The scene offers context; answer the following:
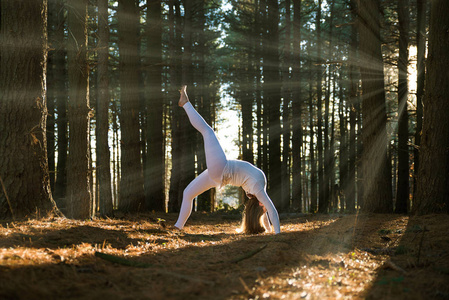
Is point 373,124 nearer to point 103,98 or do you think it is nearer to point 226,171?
point 226,171

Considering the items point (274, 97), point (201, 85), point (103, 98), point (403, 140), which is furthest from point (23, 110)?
point (201, 85)

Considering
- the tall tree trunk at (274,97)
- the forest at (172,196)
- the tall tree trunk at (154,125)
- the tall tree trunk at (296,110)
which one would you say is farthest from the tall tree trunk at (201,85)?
the tall tree trunk at (296,110)

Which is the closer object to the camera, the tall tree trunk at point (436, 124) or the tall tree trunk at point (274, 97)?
the tall tree trunk at point (436, 124)

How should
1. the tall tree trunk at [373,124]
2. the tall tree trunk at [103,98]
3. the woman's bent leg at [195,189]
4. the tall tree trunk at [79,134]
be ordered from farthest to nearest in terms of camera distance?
the tall tree trunk at [373,124]
the tall tree trunk at [103,98]
the tall tree trunk at [79,134]
the woman's bent leg at [195,189]

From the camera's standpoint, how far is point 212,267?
14.3 ft

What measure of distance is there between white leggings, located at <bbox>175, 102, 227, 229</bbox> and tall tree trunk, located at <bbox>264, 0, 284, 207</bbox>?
11.0 metres

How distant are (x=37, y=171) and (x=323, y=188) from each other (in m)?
19.2

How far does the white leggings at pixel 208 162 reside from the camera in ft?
25.7

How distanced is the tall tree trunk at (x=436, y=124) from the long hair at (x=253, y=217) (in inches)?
166

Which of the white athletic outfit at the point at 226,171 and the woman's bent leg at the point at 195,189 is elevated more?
the white athletic outfit at the point at 226,171

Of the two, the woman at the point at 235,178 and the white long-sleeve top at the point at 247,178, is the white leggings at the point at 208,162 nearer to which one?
the woman at the point at 235,178

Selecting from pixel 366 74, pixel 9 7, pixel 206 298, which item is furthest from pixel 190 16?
pixel 206 298

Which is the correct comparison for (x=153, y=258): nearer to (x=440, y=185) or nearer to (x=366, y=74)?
(x=440, y=185)

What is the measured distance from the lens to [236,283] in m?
3.62
